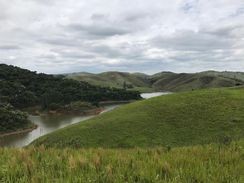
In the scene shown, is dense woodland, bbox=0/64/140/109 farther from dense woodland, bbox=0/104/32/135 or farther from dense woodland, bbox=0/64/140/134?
dense woodland, bbox=0/104/32/135

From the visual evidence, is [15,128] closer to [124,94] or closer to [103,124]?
[103,124]

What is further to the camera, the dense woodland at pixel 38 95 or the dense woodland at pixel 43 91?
the dense woodland at pixel 43 91

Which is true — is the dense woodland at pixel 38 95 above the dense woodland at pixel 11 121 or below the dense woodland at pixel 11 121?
above

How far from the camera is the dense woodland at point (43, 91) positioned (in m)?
124

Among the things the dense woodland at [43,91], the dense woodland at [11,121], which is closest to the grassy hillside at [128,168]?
the dense woodland at [11,121]

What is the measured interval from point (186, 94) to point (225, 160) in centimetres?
3462

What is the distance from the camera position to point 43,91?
14162 cm

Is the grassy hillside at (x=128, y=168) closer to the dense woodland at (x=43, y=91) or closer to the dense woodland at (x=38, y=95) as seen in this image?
the dense woodland at (x=38, y=95)

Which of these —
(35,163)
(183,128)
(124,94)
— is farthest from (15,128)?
(124,94)

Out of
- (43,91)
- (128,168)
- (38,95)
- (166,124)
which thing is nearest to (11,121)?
(38,95)

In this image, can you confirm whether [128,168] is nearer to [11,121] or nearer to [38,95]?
[11,121]

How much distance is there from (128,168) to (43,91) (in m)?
140

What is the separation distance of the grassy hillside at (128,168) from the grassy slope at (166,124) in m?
19.6

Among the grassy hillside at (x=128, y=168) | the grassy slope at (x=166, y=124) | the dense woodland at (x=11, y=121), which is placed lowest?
the dense woodland at (x=11, y=121)
